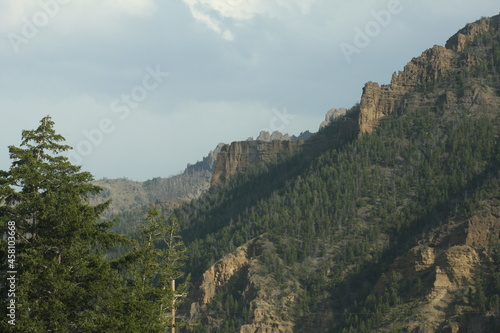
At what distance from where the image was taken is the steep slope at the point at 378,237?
124m

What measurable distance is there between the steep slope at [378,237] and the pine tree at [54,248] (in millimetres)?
90214

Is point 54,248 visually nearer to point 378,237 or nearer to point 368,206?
point 378,237

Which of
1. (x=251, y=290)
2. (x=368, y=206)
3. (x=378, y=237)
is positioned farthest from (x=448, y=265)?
(x=251, y=290)

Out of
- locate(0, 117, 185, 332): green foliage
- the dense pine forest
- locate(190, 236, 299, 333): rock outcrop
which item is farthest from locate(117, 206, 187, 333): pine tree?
locate(190, 236, 299, 333): rock outcrop

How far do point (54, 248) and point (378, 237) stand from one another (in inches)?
4827

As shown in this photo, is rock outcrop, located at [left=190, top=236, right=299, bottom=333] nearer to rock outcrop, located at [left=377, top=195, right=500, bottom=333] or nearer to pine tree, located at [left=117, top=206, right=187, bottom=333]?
rock outcrop, located at [left=377, top=195, right=500, bottom=333]

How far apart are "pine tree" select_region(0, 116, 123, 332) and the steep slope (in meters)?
90.2

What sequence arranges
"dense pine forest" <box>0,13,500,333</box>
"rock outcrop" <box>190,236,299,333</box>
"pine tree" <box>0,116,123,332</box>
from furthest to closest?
1. "rock outcrop" <box>190,236,299,333</box>
2. "dense pine forest" <box>0,13,500,333</box>
3. "pine tree" <box>0,116,123,332</box>

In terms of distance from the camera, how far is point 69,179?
3478cm

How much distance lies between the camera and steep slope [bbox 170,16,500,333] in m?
124

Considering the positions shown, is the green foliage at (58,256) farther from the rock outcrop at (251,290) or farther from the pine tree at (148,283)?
the rock outcrop at (251,290)

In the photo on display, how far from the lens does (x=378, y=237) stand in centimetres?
14912

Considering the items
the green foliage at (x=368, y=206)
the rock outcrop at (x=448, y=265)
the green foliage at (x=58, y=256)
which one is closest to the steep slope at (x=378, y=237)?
the rock outcrop at (x=448, y=265)

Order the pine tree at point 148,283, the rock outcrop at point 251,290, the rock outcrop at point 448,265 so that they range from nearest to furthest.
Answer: the pine tree at point 148,283
the rock outcrop at point 448,265
the rock outcrop at point 251,290
